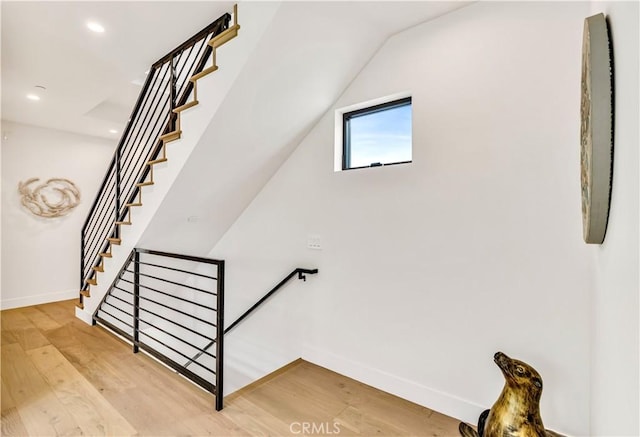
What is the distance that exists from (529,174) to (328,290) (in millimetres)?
1600

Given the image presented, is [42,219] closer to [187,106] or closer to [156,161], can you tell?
[156,161]

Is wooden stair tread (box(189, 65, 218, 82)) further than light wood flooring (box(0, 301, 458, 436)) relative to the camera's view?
Yes

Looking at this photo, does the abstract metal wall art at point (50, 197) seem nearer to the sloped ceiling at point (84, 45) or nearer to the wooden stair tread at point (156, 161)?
the sloped ceiling at point (84, 45)

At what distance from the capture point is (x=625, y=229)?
24.9 inches

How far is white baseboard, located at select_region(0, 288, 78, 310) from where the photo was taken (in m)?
4.12

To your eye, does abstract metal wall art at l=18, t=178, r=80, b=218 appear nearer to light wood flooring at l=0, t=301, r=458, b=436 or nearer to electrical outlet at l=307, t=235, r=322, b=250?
light wood flooring at l=0, t=301, r=458, b=436

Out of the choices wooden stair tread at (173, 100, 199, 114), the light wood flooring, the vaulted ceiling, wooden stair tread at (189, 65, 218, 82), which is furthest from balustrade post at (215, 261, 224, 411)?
the vaulted ceiling

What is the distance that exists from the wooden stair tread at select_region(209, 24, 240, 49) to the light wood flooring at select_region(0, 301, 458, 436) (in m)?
2.31

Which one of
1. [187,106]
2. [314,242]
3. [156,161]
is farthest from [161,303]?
[187,106]

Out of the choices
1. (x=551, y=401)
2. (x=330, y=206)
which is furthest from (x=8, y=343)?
(x=551, y=401)

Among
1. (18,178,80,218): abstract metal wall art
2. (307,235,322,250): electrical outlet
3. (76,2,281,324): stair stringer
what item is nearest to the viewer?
(76,2,281,324): stair stringer

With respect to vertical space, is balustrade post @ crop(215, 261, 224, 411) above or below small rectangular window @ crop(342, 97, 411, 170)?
below

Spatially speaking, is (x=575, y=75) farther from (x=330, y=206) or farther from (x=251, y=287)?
(x=251, y=287)

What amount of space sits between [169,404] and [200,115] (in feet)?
6.36
